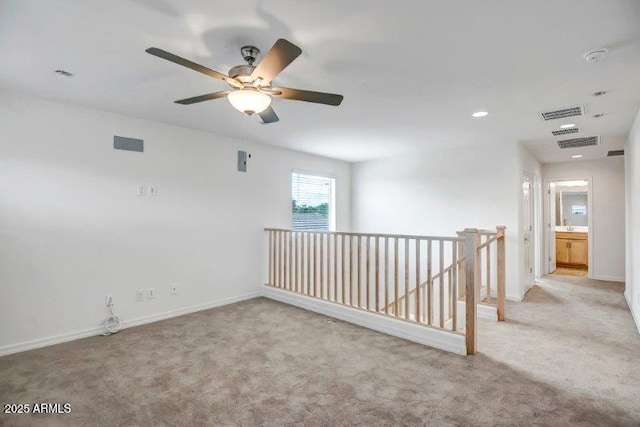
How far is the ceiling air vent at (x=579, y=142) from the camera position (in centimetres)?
440

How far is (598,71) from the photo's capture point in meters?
2.35

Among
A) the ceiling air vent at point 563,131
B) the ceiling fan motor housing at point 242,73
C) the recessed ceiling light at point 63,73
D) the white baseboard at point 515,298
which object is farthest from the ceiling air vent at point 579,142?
the recessed ceiling light at point 63,73

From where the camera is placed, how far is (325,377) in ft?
7.70

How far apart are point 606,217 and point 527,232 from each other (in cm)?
211

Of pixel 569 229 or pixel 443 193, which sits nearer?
pixel 443 193

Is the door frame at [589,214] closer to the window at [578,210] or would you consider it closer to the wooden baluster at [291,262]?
the window at [578,210]

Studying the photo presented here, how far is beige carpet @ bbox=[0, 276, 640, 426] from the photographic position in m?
1.92

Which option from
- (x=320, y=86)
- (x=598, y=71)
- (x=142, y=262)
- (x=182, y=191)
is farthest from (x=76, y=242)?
(x=598, y=71)

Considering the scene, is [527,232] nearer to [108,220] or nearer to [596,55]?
[596,55]

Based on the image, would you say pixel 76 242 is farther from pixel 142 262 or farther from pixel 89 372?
pixel 89 372

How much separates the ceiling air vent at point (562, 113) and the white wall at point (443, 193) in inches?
40.4

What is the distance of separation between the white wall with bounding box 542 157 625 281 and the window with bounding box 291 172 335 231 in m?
4.74

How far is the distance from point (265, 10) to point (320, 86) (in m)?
0.99

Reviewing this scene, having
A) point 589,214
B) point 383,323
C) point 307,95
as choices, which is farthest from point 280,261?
point 589,214
